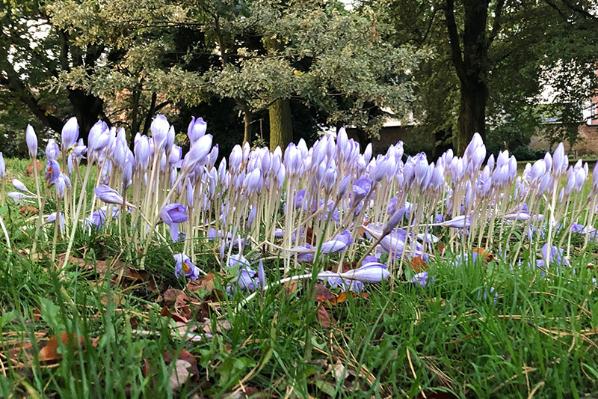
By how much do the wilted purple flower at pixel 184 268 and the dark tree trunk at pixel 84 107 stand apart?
2083 centimetres

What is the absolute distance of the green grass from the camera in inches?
46.8

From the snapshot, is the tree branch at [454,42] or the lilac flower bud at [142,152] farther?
the tree branch at [454,42]

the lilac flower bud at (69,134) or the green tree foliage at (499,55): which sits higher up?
the green tree foliage at (499,55)

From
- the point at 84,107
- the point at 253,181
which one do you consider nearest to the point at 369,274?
the point at 253,181

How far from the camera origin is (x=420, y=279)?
1.95 metres

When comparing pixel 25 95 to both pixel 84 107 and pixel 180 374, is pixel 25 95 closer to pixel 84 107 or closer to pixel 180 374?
pixel 84 107

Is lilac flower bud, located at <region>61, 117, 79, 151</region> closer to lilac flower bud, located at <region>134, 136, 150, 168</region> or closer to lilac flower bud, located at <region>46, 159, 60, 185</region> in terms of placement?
lilac flower bud, located at <region>46, 159, 60, 185</region>

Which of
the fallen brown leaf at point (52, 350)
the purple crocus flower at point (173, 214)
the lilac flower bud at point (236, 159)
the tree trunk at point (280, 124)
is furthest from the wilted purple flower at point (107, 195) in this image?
the tree trunk at point (280, 124)

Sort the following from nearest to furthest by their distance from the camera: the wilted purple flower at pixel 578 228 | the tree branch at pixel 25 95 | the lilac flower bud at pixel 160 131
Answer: the lilac flower bud at pixel 160 131 < the wilted purple flower at pixel 578 228 < the tree branch at pixel 25 95

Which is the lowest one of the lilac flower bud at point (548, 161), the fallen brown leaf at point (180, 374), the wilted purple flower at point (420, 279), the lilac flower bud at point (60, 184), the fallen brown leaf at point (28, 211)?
the wilted purple flower at point (420, 279)

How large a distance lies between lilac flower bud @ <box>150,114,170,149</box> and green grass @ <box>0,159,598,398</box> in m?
0.50

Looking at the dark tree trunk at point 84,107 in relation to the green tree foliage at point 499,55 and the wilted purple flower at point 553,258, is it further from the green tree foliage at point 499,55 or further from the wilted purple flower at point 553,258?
the wilted purple flower at point 553,258

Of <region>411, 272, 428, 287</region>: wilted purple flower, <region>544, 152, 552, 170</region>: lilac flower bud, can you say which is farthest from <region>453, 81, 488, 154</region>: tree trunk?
<region>411, 272, 428, 287</region>: wilted purple flower

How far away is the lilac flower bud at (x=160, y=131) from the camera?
1.94m
